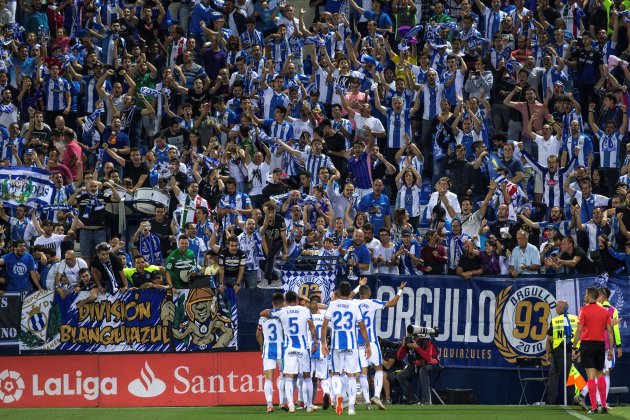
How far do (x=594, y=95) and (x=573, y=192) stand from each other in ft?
14.4

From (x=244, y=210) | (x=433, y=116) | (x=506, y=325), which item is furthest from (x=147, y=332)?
(x=433, y=116)

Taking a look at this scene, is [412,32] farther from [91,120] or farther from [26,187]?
[26,187]

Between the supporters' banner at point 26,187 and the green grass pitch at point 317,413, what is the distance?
5183mm

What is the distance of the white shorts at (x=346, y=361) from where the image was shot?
22.1 meters

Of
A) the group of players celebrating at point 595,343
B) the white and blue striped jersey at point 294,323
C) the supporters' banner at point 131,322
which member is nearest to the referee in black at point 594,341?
the group of players celebrating at point 595,343

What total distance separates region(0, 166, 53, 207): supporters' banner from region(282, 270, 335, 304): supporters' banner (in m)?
5.89

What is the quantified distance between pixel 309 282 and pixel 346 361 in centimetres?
303

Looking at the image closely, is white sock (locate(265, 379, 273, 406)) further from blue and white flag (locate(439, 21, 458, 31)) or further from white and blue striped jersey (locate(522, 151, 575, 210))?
blue and white flag (locate(439, 21, 458, 31))

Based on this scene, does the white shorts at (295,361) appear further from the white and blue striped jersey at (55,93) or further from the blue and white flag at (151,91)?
the white and blue striped jersey at (55,93)

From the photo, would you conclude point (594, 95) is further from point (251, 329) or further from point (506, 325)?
point (251, 329)

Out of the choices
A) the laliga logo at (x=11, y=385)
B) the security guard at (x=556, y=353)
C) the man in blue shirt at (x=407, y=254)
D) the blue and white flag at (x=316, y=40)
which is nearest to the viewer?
the security guard at (x=556, y=353)

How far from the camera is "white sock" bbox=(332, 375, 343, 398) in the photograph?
2197 centimetres

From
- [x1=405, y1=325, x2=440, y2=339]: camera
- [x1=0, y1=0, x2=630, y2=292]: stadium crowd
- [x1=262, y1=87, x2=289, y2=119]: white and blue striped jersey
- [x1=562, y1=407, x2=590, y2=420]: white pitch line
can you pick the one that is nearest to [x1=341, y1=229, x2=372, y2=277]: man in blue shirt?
[x1=0, y1=0, x2=630, y2=292]: stadium crowd

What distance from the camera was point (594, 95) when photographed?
3097cm
